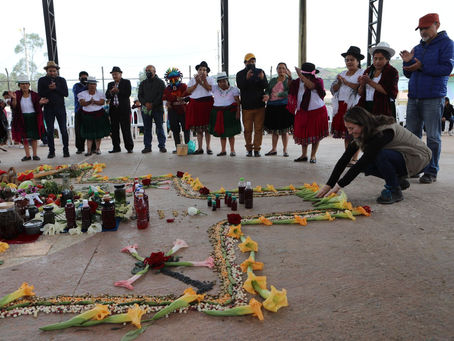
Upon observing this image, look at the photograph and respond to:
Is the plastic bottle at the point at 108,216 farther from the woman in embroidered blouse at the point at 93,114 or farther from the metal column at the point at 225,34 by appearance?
the metal column at the point at 225,34

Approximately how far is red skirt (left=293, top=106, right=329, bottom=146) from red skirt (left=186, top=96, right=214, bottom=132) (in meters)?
1.73

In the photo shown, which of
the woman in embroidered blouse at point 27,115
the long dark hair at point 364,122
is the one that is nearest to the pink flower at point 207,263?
the long dark hair at point 364,122

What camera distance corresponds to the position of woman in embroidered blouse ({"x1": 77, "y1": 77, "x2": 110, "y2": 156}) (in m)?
6.80

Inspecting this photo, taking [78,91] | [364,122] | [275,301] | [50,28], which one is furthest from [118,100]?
[275,301]

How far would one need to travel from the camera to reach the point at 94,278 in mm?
2039

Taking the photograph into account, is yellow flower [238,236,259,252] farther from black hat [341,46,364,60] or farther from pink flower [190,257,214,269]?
black hat [341,46,364,60]

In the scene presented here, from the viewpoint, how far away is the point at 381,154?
11.3ft

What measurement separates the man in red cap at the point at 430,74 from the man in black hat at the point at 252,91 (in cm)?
241

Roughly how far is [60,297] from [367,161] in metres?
2.56

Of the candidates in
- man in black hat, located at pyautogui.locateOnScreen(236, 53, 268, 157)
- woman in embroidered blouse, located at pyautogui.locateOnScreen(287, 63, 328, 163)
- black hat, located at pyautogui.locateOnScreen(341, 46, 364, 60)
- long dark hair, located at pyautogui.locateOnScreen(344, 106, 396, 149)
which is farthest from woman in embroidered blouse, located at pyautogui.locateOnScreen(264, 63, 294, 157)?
long dark hair, located at pyautogui.locateOnScreen(344, 106, 396, 149)

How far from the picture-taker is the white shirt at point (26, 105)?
6.59 m

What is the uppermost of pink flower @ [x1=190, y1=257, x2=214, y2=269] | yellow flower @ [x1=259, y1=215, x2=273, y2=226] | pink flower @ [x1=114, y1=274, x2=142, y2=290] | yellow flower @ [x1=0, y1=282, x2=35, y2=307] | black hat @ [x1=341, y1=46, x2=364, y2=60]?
black hat @ [x1=341, y1=46, x2=364, y2=60]

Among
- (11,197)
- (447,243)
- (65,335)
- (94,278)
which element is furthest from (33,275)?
(447,243)

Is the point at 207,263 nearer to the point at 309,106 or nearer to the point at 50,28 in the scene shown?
the point at 309,106
